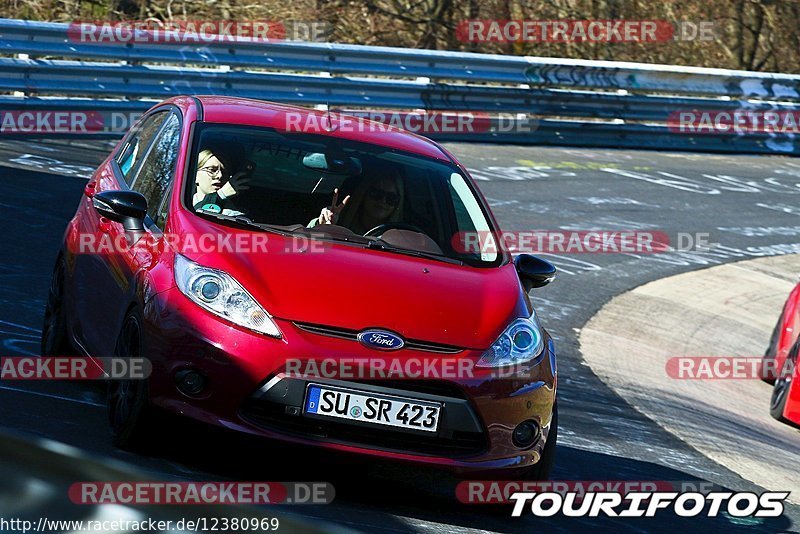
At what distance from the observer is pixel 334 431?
5.30 m

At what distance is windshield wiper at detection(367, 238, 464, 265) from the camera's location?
20.6ft

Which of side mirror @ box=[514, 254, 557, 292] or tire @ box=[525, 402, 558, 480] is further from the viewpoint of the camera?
side mirror @ box=[514, 254, 557, 292]

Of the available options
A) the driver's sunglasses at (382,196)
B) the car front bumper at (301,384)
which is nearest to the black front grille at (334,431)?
the car front bumper at (301,384)

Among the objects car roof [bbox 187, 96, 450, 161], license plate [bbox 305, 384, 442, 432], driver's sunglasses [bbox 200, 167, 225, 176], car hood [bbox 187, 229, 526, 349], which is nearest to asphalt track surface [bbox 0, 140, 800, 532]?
license plate [bbox 305, 384, 442, 432]

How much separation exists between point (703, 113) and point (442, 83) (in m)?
5.00

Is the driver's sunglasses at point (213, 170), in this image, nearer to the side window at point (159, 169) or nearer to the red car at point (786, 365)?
the side window at point (159, 169)

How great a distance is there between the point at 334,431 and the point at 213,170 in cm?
174

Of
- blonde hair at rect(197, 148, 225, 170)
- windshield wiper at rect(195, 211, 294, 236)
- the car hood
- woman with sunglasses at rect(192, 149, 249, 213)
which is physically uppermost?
blonde hair at rect(197, 148, 225, 170)

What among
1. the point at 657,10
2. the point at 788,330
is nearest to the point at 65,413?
the point at 788,330

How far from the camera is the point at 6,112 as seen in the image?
1552cm

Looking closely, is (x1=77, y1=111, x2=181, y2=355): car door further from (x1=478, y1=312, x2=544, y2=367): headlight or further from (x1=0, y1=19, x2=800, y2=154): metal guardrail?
(x1=0, y1=19, x2=800, y2=154): metal guardrail

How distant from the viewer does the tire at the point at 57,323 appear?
7.03 m

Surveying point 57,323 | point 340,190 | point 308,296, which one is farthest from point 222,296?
point 57,323

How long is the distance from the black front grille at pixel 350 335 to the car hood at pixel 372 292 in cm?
2
